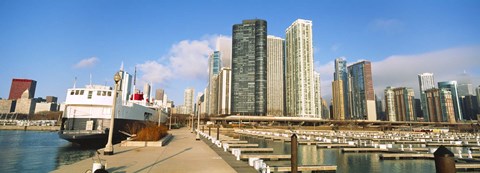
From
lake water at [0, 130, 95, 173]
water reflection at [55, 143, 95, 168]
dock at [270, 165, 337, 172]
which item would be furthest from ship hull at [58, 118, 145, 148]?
dock at [270, 165, 337, 172]

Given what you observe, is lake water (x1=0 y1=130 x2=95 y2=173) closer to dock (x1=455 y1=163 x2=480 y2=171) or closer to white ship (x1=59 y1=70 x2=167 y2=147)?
white ship (x1=59 y1=70 x2=167 y2=147)

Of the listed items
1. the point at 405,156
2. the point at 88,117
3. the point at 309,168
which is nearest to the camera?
the point at 309,168

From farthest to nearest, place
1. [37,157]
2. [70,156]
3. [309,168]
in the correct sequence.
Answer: [70,156] < [37,157] < [309,168]

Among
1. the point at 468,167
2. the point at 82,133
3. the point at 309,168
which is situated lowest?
the point at 468,167

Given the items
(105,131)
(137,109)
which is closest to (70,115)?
(105,131)

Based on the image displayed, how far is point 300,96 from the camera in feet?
643

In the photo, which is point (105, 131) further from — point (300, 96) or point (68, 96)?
point (300, 96)

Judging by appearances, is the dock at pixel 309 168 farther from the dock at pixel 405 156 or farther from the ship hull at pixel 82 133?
the ship hull at pixel 82 133

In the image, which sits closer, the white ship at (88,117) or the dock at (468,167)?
the dock at (468,167)

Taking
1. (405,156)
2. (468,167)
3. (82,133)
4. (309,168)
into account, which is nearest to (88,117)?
(82,133)

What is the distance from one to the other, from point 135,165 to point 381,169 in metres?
16.4

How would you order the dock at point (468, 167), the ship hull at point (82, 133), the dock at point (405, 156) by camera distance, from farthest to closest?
the ship hull at point (82, 133)
the dock at point (405, 156)
the dock at point (468, 167)

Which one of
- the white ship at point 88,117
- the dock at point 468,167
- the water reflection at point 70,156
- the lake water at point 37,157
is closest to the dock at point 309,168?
the dock at point 468,167

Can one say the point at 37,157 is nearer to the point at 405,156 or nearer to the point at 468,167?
the point at 405,156
